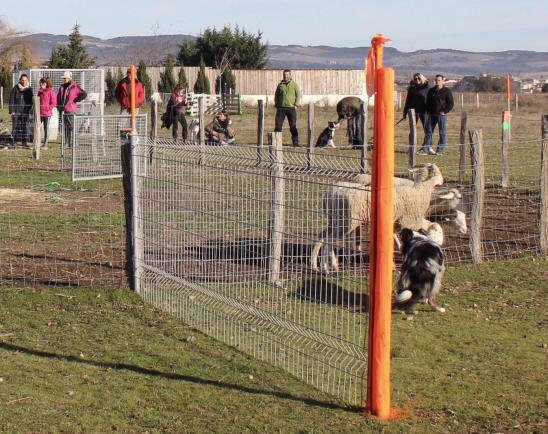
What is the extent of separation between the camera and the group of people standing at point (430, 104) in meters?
21.0

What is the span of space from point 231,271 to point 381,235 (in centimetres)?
355

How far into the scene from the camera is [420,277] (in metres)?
8.05

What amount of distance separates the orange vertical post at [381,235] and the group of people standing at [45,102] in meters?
15.6

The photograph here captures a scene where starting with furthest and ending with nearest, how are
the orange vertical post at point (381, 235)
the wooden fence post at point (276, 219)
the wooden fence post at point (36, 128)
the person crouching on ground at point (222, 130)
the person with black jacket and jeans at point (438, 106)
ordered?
1. the person crouching on ground at point (222, 130)
2. the person with black jacket and jeans at point (438, 106)
3. the wooden fence post at point (36, 128)
4. the wooden fence post at point (276, 219)
5. the orange vertical post at point (381, 235)

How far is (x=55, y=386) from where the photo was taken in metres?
5.91

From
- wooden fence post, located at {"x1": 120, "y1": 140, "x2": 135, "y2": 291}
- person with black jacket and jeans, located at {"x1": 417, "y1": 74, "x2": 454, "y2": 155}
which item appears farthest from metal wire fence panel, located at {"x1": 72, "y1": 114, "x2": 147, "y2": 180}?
wooden fence post, located at {"x1": 120, "y1": 140, "x2": 135, "y2": 291}

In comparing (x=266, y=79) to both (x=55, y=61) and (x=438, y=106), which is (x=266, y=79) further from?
(x=438, y=106)

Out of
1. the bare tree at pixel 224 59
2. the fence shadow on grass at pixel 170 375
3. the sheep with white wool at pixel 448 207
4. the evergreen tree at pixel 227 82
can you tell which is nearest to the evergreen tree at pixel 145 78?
the evergreen tree at pixel 227 82

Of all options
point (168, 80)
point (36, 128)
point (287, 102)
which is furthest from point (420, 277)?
point (168, 80)

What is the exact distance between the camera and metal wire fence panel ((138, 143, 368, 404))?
657 centimetres

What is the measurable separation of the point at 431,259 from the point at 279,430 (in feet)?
11.3

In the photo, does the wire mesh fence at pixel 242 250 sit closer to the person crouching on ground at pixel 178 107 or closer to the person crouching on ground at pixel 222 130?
the person crouching on ground at pixel 178 107

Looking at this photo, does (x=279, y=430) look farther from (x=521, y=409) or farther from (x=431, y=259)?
(x=431, y=259)

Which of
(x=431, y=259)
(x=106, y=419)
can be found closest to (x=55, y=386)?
(x=106, y=419)
